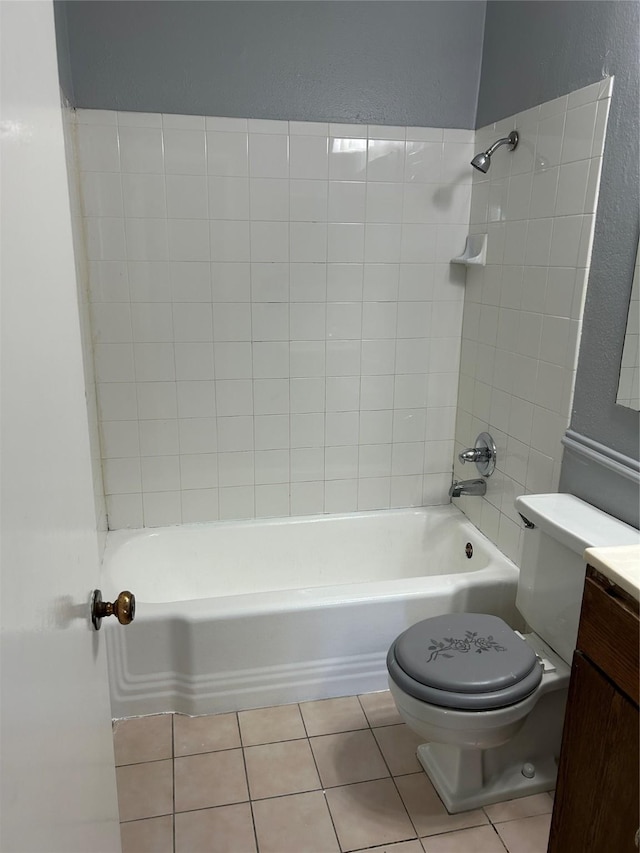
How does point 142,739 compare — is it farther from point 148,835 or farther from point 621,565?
point 621,565

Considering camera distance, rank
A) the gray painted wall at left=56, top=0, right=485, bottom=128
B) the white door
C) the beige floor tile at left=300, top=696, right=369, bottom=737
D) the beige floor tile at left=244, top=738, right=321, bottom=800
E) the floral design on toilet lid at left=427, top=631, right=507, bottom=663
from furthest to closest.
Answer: the gray painted wall at left=56, top=0, right=485, bottom=128 < the beige floor tile at left=300, top=696, right=369, bottom=737 < the beige floor tile at left=244, top=738, right=321, bottom=800 < the floral design on toilet lid at left=427, top=631, right=507, bottom=663 < the white door

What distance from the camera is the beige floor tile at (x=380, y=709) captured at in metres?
2.00

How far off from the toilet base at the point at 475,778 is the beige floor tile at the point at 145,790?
731 millimetres

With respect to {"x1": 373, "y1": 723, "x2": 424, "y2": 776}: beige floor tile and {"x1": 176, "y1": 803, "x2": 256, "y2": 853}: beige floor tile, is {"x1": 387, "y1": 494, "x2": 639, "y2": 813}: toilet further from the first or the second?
{"x1": 176, "y1": 803, "x2": 256, "y2": 853}: beige floor tile

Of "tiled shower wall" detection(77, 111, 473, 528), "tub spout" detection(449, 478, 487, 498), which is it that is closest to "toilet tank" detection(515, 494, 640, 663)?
"tub spout" detection(449, 478, 487, 498)

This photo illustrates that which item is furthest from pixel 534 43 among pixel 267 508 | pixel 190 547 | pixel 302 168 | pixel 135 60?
pixel 190 547

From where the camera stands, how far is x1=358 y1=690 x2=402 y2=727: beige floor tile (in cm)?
200

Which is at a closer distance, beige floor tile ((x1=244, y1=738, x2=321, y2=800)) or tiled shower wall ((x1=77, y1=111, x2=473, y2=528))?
beige floor tile ((x1=244, y1=738, x2=321, y2=800))

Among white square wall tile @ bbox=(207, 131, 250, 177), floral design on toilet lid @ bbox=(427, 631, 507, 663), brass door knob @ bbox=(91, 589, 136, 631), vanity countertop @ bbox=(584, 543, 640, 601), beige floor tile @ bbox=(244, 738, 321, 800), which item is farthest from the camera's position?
white square wall tile @ bbox=(207, 131, 250, 177)

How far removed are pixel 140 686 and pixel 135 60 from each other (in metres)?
2.07

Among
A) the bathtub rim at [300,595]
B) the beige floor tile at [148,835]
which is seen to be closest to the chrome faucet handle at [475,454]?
the bathtub rim at [300,595]

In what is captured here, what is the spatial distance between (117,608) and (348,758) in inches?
47.8

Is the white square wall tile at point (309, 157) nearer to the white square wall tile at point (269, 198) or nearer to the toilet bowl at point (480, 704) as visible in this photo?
the white square wall tile at point (269, 198)

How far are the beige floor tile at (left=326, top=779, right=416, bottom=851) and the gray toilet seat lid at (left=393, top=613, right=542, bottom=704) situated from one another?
1.34 ft
